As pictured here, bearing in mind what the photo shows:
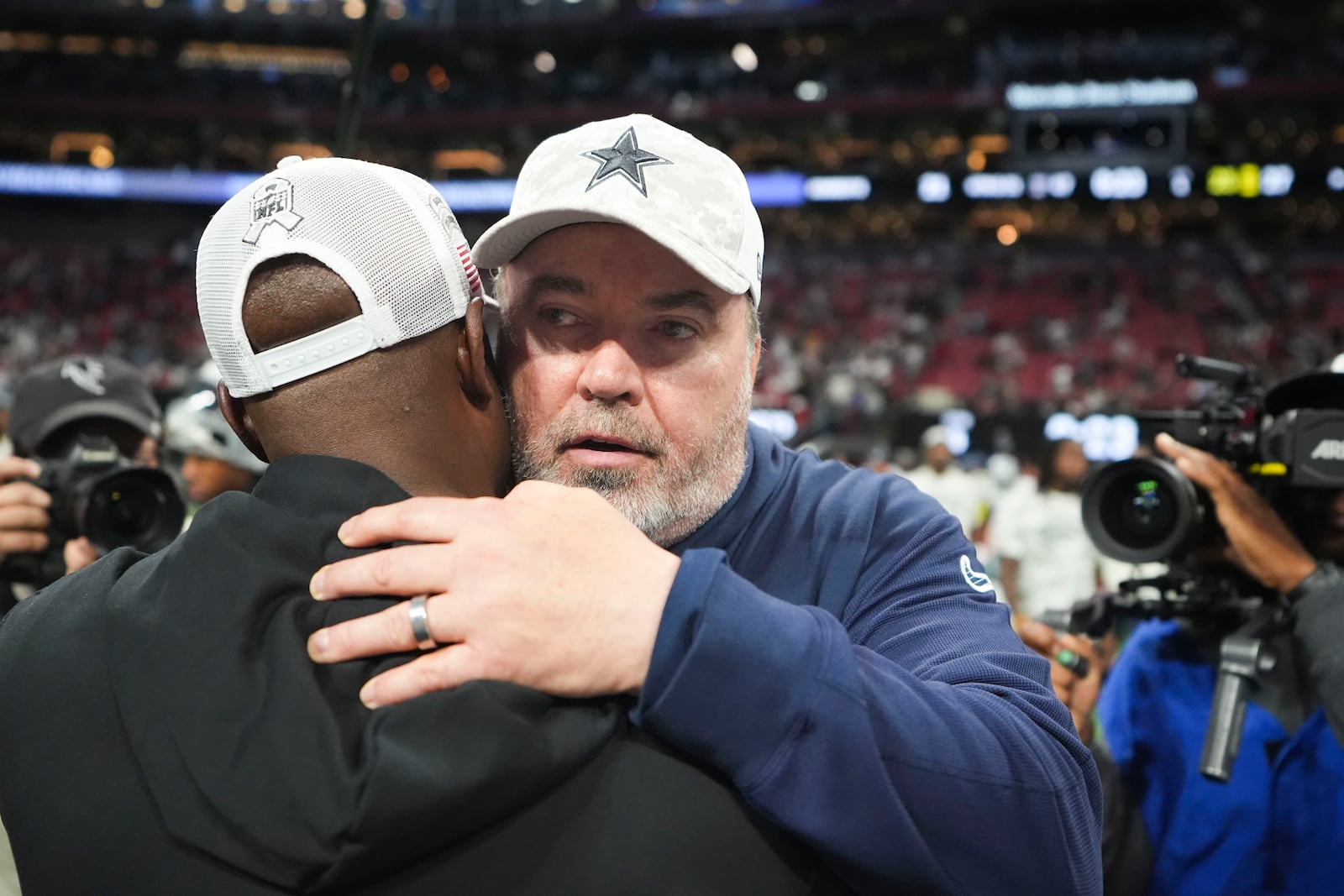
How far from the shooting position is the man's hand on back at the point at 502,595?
3.09 ft

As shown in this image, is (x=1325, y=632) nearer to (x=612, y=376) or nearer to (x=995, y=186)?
(x=612, y=376)

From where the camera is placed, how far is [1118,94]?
21.5 meters

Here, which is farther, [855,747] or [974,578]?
[974,578]

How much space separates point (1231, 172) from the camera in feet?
71.8

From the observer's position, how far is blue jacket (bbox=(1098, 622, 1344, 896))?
2.02 meters

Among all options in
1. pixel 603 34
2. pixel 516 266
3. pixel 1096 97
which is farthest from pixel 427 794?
pixel 603 34

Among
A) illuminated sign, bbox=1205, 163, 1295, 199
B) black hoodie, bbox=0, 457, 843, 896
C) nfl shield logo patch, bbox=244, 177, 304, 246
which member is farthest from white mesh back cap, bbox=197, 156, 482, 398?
illuminated sign, bbox=1205, 163, 1295, 199

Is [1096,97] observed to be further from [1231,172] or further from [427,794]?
[427,794]

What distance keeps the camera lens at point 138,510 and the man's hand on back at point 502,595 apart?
5.13 feet

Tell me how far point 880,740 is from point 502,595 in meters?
0.37

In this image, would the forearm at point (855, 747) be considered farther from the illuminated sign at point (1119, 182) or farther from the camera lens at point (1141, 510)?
the illuminated sign at point (1119, 182)

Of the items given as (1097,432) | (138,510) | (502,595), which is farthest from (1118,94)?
(502,595)

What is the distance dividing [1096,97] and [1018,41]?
3834 millimetres

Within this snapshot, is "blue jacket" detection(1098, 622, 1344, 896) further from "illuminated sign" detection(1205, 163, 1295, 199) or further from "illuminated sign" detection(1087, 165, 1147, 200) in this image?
"illuminated sign" detection(1205, 163, 1295, 199)
